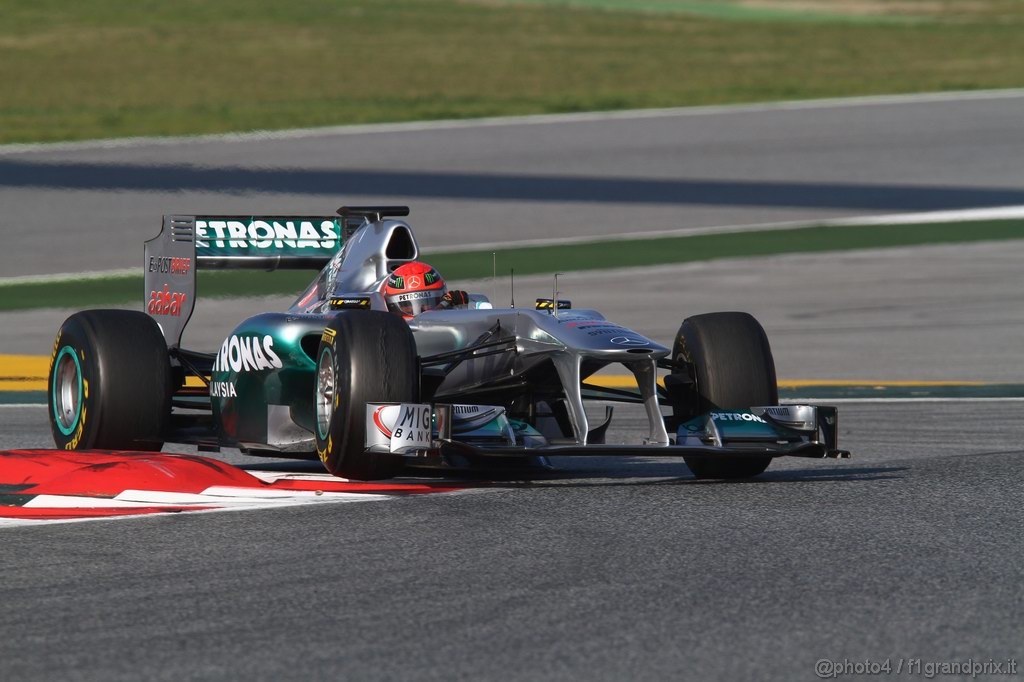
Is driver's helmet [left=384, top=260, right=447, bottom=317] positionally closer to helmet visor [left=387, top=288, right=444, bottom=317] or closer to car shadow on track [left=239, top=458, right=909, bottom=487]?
helmet visor [left=387, top=288, right=444, bottom=317]

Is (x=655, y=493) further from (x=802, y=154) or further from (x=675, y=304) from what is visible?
(x=802, y=154)

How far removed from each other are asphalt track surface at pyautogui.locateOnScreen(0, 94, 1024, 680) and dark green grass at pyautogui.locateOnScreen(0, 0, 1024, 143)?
19.1 m

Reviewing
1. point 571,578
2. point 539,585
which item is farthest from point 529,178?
point 539,585

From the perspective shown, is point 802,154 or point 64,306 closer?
point 64,306

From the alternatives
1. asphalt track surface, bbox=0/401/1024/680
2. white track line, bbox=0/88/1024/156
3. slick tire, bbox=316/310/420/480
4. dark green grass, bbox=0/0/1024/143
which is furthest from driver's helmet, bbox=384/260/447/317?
dark green grass, bbox=0/0/1024/143

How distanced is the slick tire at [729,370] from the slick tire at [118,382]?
267 centimetres

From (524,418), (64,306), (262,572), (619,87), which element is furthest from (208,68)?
(262,572)

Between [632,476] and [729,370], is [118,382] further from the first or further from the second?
[729,370]

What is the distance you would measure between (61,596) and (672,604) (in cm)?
191

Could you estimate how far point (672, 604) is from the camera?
5383 mm

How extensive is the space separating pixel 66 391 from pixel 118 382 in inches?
22.6

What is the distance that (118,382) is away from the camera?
8.71 meters

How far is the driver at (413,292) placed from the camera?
349 inches

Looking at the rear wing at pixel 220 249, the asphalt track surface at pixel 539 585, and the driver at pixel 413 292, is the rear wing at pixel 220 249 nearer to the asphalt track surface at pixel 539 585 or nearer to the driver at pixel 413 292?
the driver at pixel 413 292
